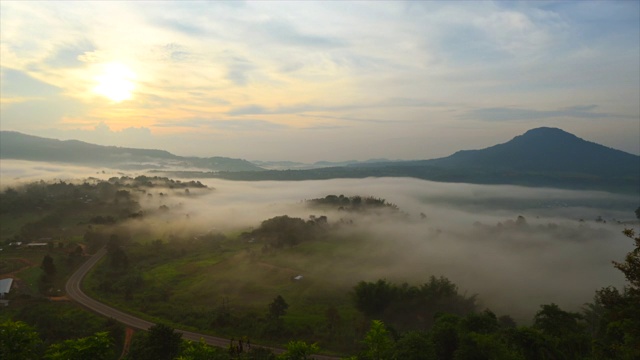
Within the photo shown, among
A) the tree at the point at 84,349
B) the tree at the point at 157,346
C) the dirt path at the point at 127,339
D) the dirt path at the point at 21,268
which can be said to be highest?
the tree at the point at 84,349

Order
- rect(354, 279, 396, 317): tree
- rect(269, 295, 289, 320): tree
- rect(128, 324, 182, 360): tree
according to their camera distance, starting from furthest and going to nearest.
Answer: rect(354, 279, 396, 317): tree, rect(269, 295, 289, 320): tree, rect(128, 324, 182, 360): tree

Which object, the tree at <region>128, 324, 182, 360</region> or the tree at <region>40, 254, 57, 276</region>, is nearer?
the tree at <region>128, 324, 182, 360</region>

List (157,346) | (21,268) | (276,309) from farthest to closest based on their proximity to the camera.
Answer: (21,268)
(276,309)
(157,346)

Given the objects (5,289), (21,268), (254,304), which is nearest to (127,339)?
(254,304)

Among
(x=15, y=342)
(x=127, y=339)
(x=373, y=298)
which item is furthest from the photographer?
(x=373, y=298)

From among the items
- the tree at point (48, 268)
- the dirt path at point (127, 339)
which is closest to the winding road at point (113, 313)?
the dirt path at point (127, 339)

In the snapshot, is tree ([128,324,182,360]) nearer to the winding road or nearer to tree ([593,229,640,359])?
the winding road

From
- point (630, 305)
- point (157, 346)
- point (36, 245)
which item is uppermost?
point (630, 305)

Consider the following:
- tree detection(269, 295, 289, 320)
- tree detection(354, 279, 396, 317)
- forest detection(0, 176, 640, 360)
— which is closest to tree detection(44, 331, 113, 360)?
forest detection(0, 176, 640, 360)

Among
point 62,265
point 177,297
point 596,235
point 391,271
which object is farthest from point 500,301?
point 62,265

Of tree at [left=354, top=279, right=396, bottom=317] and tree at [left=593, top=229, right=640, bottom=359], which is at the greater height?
tree at [left=593, top=229, right=640, bottom=359]

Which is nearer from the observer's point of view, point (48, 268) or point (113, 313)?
point (113, 313)

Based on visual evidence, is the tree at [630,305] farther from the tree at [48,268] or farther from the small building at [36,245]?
the small building at [36,245]

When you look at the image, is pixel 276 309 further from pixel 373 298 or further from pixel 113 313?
pixel 113 313
